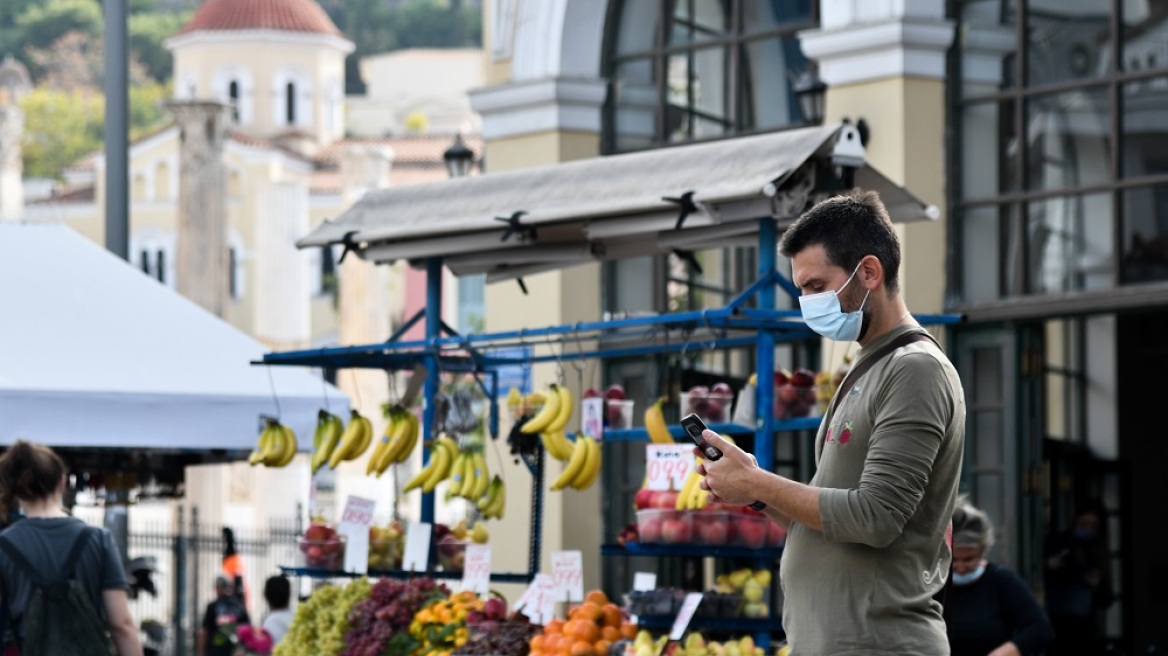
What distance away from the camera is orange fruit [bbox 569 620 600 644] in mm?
8422

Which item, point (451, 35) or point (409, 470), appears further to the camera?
point (451, 35)

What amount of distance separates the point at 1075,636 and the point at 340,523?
4686mm

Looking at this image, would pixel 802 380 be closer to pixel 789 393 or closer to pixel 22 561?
pixel 789 393

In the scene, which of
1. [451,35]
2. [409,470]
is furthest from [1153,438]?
[451,35]

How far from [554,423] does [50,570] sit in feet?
9.19

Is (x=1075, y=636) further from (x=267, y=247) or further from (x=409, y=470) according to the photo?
(x=267, y=247)

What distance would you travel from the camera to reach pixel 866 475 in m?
4.25

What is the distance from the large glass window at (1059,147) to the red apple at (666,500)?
3.91m

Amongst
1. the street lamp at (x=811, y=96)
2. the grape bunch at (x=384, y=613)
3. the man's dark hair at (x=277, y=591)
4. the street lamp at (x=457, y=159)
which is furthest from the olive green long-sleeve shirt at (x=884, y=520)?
the street lamp at (x=457, y=159)

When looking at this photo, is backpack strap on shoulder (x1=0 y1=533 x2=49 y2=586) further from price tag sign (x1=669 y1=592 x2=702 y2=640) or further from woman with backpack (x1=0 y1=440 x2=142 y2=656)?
price tag sign (x1=669 y1=592 x2=702 y2=640)

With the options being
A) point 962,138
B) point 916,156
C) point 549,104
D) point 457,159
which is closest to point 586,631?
point 916,156

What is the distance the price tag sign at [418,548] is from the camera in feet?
33.7

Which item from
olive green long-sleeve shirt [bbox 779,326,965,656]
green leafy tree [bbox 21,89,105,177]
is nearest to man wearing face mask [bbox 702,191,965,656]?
olive green long-sleeve shirt [bbox 779,326,965,656]

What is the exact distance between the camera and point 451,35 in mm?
148125
